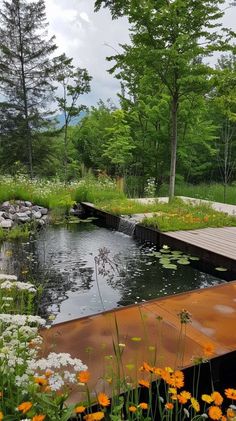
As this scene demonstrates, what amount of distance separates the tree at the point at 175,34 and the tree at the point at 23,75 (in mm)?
6023

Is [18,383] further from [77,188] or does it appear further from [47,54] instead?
[47,54]

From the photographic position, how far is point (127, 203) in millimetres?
7375

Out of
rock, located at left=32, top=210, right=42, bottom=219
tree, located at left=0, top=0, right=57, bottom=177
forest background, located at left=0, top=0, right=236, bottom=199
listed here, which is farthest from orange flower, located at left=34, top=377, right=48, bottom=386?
tree, located at left=0, top=0, right=57, bottom=177

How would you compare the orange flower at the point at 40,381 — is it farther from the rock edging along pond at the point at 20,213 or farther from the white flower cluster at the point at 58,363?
the rock edging along pond at the point at 20,213

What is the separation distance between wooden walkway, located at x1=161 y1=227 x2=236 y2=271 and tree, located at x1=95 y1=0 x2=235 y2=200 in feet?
10.3

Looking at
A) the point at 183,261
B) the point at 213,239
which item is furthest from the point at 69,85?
the point at 183,261

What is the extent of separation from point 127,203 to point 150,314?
508 centimetres

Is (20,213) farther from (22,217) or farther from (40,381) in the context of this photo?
(40,381)

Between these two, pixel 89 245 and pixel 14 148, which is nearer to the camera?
pixel 89 245

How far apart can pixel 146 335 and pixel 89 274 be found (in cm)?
223

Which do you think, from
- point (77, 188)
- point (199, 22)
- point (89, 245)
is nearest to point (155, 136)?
point (77, 188)

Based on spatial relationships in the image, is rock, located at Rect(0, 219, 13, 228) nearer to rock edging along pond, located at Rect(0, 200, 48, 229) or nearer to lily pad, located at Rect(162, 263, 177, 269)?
rock edging along pond, located at Rect(0, 200, 48, 229)

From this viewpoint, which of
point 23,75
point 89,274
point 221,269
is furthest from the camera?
point 23,75

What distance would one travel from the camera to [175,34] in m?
6.68
